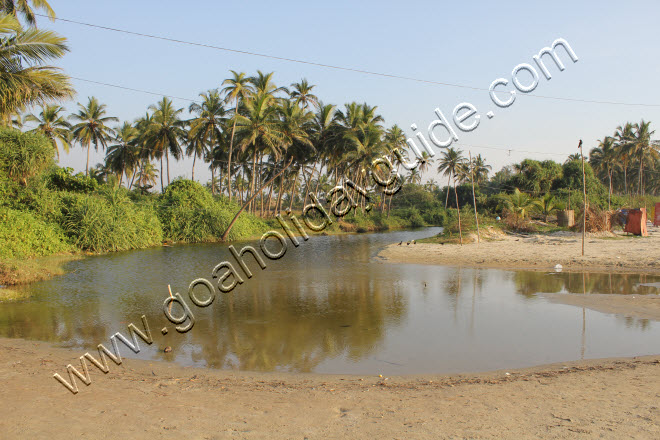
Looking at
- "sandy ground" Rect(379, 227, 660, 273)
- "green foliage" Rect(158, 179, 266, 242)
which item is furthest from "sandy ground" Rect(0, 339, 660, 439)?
"green foliage" Rect(158, 179, 266, 242)

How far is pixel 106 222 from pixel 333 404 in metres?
23.6

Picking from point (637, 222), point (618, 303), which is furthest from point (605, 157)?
point (618, 303)

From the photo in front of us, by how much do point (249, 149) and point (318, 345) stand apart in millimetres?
33193

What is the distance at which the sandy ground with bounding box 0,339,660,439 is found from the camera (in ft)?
14.6

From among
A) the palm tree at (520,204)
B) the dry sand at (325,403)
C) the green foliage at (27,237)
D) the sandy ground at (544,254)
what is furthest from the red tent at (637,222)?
the green foliage at (27,237)

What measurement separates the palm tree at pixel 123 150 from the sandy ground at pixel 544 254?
31851 mm

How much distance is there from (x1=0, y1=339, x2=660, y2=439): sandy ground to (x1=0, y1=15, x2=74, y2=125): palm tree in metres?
7.65

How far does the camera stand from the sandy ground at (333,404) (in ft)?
14.6

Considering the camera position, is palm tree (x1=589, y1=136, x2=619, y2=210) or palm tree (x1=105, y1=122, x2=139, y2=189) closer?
palm tree (x1=105, y1=122, x2=139, y2=189)

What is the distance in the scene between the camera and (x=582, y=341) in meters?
8.60

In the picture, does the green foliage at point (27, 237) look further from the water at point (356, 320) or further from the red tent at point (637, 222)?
the red tent at point (637, 222)

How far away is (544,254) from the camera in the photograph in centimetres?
2048

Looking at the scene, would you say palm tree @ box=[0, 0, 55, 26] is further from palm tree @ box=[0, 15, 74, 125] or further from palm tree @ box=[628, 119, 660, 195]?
palm tree @ box=[628, 119, 660, 195]

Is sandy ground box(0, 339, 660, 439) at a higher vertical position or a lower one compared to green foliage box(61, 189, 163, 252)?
lower
